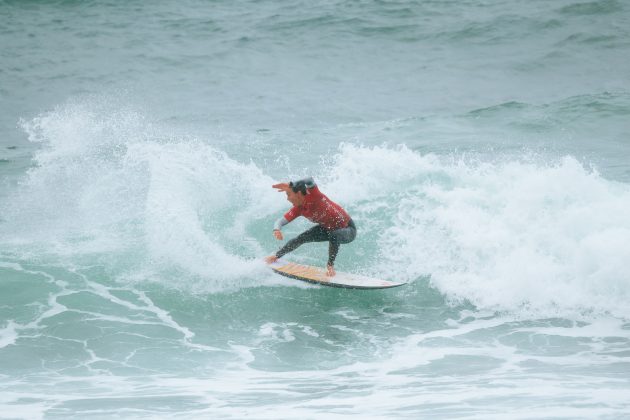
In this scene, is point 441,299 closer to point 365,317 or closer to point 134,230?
point 365,317

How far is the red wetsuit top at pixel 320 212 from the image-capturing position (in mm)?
9211

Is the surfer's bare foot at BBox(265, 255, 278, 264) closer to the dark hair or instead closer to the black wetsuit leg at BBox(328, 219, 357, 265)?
the black wetsuit leg at BBox(328, 219, 357, 265)

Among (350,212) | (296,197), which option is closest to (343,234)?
(296,197)

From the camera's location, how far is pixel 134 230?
12180 mm

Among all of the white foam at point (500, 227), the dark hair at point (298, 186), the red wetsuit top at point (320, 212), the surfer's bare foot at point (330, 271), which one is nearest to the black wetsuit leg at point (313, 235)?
the red wetsuit top at point (320, 212)

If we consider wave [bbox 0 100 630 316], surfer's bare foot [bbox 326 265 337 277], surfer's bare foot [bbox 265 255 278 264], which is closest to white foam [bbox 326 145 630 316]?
wave [bbox 0 100 630 316]

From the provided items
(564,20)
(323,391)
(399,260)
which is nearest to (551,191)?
(399,260)

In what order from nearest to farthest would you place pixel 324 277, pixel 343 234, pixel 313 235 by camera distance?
1. pixel 343 234
2. pixel 313 235
3. pixel 324 277

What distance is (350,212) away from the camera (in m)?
12.4

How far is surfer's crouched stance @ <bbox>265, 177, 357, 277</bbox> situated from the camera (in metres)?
9.09

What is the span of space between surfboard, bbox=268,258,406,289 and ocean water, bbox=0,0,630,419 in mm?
230

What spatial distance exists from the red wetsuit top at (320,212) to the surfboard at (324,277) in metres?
0.72

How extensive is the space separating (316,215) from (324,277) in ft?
3.10

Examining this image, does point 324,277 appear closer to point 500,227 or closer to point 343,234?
point 343,234
